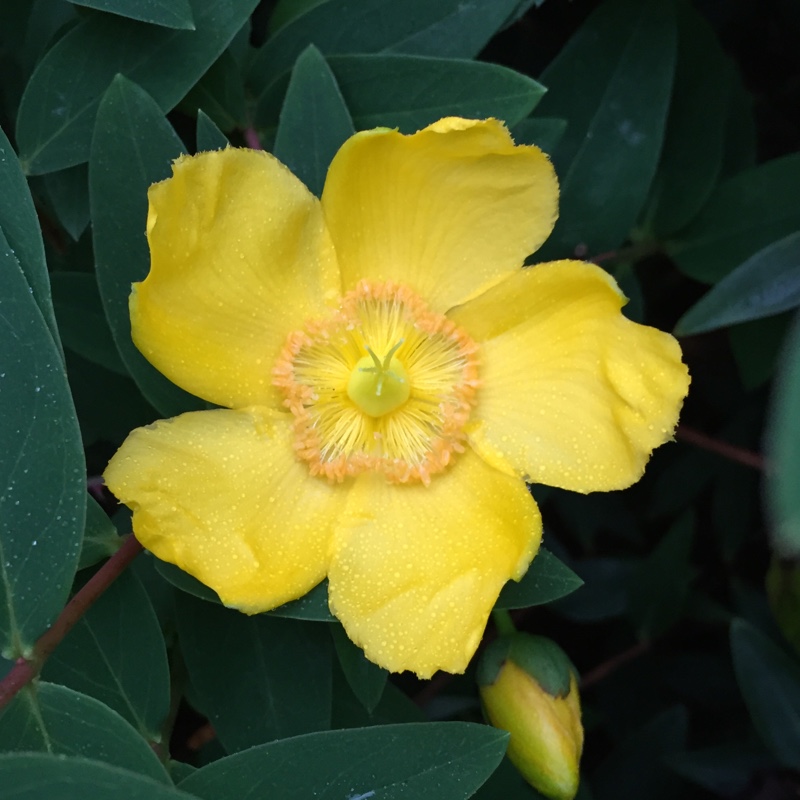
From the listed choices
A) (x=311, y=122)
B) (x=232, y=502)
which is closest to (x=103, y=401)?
A: (x=232, y=502)

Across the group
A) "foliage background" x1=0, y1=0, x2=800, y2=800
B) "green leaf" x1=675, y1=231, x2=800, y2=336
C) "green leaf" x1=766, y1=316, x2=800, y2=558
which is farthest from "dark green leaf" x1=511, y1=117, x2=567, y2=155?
"green leaf" x1=766, y1=316, x2=800, y2=558

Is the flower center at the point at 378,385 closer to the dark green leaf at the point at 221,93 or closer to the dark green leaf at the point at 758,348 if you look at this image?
the dark green leaf at the point at 221,93

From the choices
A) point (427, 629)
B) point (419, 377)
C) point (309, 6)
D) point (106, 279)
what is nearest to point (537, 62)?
point (309, 6)

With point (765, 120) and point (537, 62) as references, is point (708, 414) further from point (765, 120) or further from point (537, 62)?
point (537, 62)

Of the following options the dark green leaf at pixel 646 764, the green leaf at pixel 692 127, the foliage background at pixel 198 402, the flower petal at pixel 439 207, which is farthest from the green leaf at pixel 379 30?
the dark green leaf at pixel 646 764

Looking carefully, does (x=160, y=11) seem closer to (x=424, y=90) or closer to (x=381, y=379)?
(x=424, y=90)

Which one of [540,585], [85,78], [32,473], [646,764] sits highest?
[85,78]
